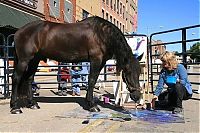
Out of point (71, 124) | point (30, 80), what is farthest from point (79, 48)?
point (71, 124)

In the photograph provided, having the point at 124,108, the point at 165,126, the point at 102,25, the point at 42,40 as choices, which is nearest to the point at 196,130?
the point at 165,126

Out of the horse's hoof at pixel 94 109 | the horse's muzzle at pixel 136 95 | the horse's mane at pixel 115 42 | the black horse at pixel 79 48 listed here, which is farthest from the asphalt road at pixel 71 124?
the horse's mane at pixel 115 42

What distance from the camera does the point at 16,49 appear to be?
840 centimetres

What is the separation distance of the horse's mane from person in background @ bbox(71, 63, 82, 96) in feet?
13.2

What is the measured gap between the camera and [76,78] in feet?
42.4

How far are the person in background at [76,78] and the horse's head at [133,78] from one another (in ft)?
13.7

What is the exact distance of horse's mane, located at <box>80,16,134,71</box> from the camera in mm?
8167

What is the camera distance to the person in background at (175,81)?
7.66 m

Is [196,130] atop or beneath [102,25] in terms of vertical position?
beneath

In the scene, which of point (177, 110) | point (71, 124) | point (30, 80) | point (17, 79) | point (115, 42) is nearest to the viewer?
point (71, 124)

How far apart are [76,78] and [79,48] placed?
4681mm

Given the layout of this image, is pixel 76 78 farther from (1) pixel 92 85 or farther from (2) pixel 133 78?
(2) pixel 133 78

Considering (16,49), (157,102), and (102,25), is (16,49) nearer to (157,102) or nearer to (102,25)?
(102,25)

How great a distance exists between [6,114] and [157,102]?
3419 millimetres
